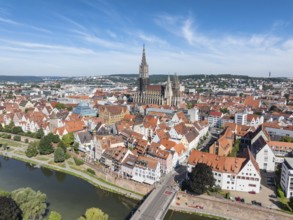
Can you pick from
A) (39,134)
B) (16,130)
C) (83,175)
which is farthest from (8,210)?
(16,130)

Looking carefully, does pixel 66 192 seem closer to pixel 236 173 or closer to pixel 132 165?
pixel 132 165

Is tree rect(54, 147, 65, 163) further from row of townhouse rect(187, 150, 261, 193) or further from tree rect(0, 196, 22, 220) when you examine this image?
row of townhouse rect(187, 150, 261, 193)

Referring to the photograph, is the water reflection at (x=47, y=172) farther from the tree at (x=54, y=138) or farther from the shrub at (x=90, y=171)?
the tree at (x=54, y=138)

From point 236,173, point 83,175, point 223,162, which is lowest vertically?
point 83,175

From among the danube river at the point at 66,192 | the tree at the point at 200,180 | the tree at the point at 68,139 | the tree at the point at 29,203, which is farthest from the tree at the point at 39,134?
the tree at the point at 200,180

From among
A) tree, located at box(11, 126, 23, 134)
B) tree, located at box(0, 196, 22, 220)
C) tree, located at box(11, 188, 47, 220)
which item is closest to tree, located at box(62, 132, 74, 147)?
tree, located at box(11, 126, 23, 134)

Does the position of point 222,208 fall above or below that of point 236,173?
below

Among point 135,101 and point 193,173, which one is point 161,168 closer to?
point 193,173
